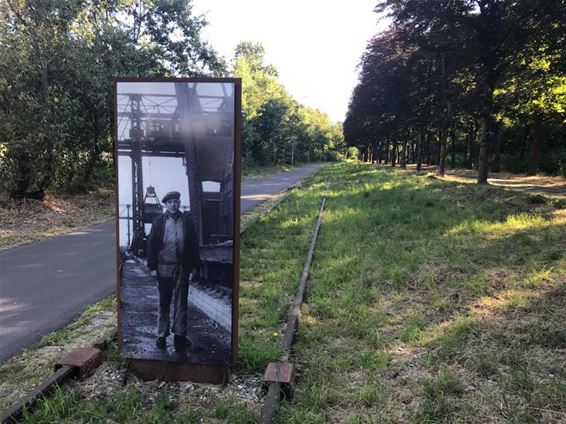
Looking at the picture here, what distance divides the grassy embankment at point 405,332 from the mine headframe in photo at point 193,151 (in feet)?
3.71

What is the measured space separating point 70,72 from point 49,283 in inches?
464

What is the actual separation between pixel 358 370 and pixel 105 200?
16.5m

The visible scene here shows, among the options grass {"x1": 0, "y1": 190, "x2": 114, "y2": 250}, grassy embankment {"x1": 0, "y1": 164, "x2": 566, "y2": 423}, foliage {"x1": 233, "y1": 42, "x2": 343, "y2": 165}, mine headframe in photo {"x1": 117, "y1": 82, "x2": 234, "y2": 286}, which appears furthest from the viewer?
foliage {"x1": 233, "y1": 42, "x2": 343, "y2": 165}

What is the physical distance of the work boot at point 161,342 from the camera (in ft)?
12.8

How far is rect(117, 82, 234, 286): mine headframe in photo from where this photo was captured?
3.65 meters

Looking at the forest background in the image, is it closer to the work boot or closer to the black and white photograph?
the black and white photograph

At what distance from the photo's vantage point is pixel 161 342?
3.91 metres

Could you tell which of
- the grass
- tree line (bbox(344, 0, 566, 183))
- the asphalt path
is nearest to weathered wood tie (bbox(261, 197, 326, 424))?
the asphalt path

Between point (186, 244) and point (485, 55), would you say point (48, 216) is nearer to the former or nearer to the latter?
point (186, 244)

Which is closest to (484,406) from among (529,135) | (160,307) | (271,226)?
(160,307)

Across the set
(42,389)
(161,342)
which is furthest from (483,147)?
(42,389)

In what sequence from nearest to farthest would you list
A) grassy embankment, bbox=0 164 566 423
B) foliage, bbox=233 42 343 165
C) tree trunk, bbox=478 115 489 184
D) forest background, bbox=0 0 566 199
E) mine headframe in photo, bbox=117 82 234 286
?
1. grassy embankment, bbox=0 164 566 423
2. mine headframe in photo, bbox=117 82 234 286
3. forest background, bbox=0 0 566 199
4. tree trunk, bbox=478 115 489 184
5. foliage, bbox=233 42 343 165

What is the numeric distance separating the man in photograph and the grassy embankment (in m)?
0.61

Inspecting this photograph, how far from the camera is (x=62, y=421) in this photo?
3.29m
